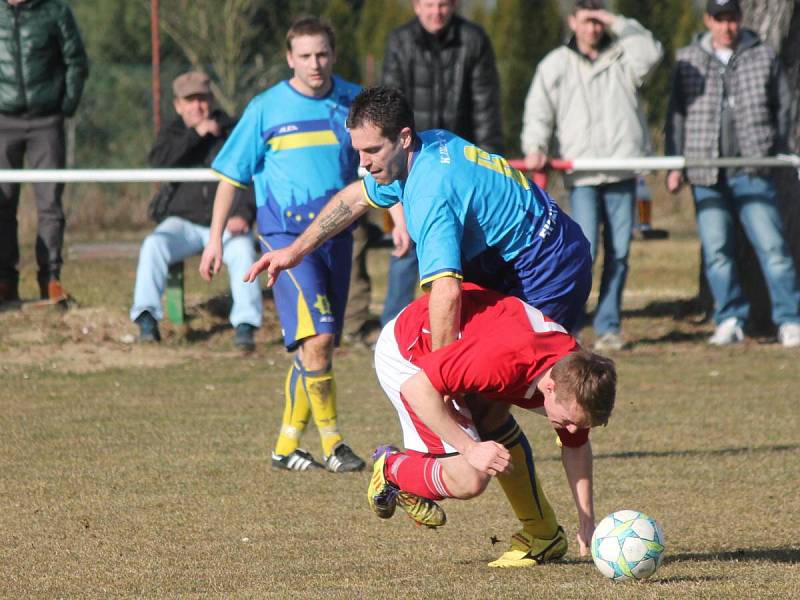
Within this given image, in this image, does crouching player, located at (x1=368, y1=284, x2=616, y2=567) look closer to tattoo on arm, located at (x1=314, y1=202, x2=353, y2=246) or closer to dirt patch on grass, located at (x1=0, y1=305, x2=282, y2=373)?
tattoo on arm, located at (x1=314, y1=202, x2=353, y2=246)

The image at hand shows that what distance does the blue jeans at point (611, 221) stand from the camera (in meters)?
11.5

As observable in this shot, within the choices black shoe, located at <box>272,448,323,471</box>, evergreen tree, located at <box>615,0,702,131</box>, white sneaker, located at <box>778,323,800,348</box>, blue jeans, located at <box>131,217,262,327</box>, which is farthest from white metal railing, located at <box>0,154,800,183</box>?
evergreen tree, located at <box>615,0,702,131</box>

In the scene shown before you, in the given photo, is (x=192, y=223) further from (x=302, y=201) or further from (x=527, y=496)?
(x=527, y=496)

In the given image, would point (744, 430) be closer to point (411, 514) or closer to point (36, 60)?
point (411, 514)

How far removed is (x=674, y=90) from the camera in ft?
39.0

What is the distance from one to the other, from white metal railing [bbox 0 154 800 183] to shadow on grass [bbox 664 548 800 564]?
224 inches

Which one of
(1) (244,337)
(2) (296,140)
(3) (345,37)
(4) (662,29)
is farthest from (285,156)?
(4) (662,29)

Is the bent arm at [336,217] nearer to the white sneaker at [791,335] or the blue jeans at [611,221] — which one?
the blue jeans at [611,221]

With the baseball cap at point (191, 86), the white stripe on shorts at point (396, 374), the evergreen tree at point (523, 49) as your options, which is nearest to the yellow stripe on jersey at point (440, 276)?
the white stripe on shorts at point (396, 374)

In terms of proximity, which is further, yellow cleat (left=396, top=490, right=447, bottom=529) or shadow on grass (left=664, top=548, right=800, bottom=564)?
shadow on grass (left=664, top=548, right=800, bottom=564)

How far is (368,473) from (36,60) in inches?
241

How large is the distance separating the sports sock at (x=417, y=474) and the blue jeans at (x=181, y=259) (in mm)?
5930

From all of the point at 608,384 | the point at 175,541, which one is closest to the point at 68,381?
the point at 175,541

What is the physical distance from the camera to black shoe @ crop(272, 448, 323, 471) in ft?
25.7
